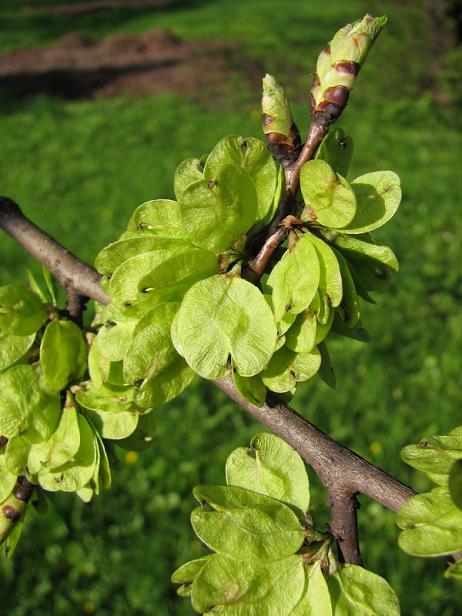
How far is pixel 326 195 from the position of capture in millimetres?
722

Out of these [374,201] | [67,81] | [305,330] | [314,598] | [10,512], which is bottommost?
[67,81]

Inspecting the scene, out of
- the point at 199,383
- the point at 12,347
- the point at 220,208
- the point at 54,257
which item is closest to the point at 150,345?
the point at 220,208

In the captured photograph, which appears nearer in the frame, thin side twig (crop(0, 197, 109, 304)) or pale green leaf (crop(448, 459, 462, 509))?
pale green leaf (crop(448, 459, 462, 509))

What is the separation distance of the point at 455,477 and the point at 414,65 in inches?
302

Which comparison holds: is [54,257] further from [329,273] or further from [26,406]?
[329,273]

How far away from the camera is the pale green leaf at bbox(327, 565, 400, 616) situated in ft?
2.36

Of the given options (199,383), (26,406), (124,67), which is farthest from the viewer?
(124,67)

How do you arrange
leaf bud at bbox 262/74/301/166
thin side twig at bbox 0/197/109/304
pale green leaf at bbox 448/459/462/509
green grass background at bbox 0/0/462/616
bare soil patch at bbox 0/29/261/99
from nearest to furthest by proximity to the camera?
pale green leaf at bbox 448/459/462/509 < leaf bud at bbox 262/74/301/166 < thin side twig at bbox 0/197/109/304 < green grass background at bbox 0/0/462/616 < bare soil patch at bbox 0/29/261/99

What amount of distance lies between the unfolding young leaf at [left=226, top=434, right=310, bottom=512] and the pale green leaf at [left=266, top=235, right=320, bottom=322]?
166mm

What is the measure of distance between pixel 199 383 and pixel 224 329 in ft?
8.79

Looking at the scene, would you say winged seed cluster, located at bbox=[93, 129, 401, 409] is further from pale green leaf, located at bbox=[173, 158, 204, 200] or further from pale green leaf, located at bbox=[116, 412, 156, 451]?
pale green leaf, located at bbox=[116, 412, 156, 451]

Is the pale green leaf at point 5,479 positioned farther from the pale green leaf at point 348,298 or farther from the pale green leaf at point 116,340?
the pale green leaf at point 348,298

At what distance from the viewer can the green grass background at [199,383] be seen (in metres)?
2.54

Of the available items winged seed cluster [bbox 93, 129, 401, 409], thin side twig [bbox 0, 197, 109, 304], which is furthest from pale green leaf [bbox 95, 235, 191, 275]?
thin side twig [bbox 0, 197, 109, 304]
